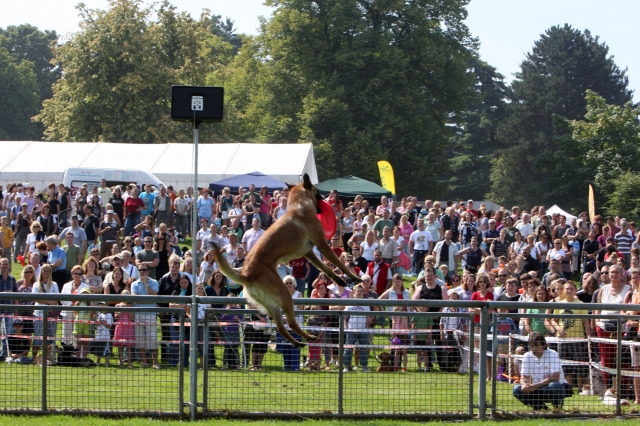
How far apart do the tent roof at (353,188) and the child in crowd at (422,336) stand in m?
18.9

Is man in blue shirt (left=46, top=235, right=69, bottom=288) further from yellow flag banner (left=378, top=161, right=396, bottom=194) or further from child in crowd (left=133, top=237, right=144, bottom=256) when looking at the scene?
yellow flag banner (left=378, top=161, right=396, bottom=194)

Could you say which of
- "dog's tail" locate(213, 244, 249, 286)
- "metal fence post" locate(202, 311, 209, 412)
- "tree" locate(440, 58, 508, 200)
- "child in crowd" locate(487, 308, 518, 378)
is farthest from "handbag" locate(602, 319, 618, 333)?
"tree" locate(440, 58, 508, 200)

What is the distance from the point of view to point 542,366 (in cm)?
864

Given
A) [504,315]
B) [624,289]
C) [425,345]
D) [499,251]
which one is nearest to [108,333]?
[425,345]

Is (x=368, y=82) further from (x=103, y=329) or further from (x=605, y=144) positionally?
(x=103, y=329)

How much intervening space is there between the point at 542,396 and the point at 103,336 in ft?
17.0

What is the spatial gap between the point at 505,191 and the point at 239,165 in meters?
39.6

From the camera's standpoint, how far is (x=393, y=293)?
13070 millimetres

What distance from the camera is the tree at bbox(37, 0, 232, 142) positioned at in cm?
4731

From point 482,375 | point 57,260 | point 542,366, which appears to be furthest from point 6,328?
point 57,260

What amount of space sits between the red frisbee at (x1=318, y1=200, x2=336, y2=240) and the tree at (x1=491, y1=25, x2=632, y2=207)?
5529 cm

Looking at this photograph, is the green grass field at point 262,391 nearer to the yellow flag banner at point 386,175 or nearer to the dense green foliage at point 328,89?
the yellow flag banner at point 386,175

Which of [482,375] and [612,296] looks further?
[612,296]

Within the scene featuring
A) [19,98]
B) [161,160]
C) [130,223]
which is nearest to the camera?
[130,223]
